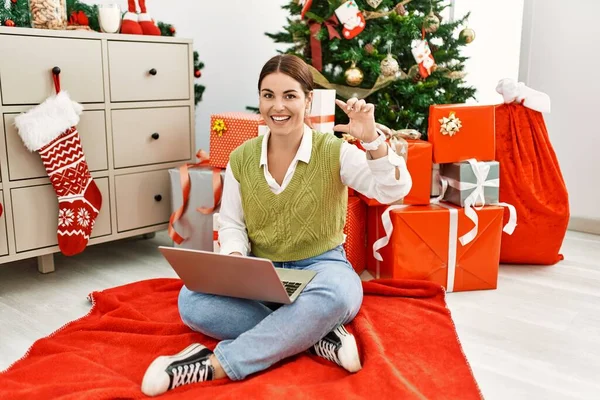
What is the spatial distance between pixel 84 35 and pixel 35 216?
66cm

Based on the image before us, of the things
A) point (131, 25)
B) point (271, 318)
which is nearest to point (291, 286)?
point (271, 318)

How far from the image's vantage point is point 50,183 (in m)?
2.09

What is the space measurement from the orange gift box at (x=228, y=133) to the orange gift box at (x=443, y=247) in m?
0.58

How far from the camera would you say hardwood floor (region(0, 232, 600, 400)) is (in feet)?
4.83

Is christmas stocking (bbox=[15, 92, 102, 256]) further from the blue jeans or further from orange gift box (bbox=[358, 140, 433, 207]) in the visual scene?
orange gift box (bbox=[358, 140, 433, 207])

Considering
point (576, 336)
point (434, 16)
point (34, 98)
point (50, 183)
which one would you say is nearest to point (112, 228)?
point (50, 183)

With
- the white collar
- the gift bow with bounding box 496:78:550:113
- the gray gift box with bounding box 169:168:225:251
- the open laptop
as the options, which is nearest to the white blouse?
the white collar

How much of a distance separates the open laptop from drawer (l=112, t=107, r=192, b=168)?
95 cm

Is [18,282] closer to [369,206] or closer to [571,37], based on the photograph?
[369,206]

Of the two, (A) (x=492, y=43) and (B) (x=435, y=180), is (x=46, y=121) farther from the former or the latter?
(A) (x=492, y=43)

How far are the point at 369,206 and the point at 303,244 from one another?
0.62 m

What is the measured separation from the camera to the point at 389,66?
2.25m

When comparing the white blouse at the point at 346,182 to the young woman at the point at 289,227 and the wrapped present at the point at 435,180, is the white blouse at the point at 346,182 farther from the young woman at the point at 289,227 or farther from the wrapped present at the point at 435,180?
the wrapped present at the point at 435,180

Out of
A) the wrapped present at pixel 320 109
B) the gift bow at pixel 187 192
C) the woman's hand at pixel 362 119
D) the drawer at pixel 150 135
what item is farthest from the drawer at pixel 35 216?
the woman's hand at pixel 362 119
